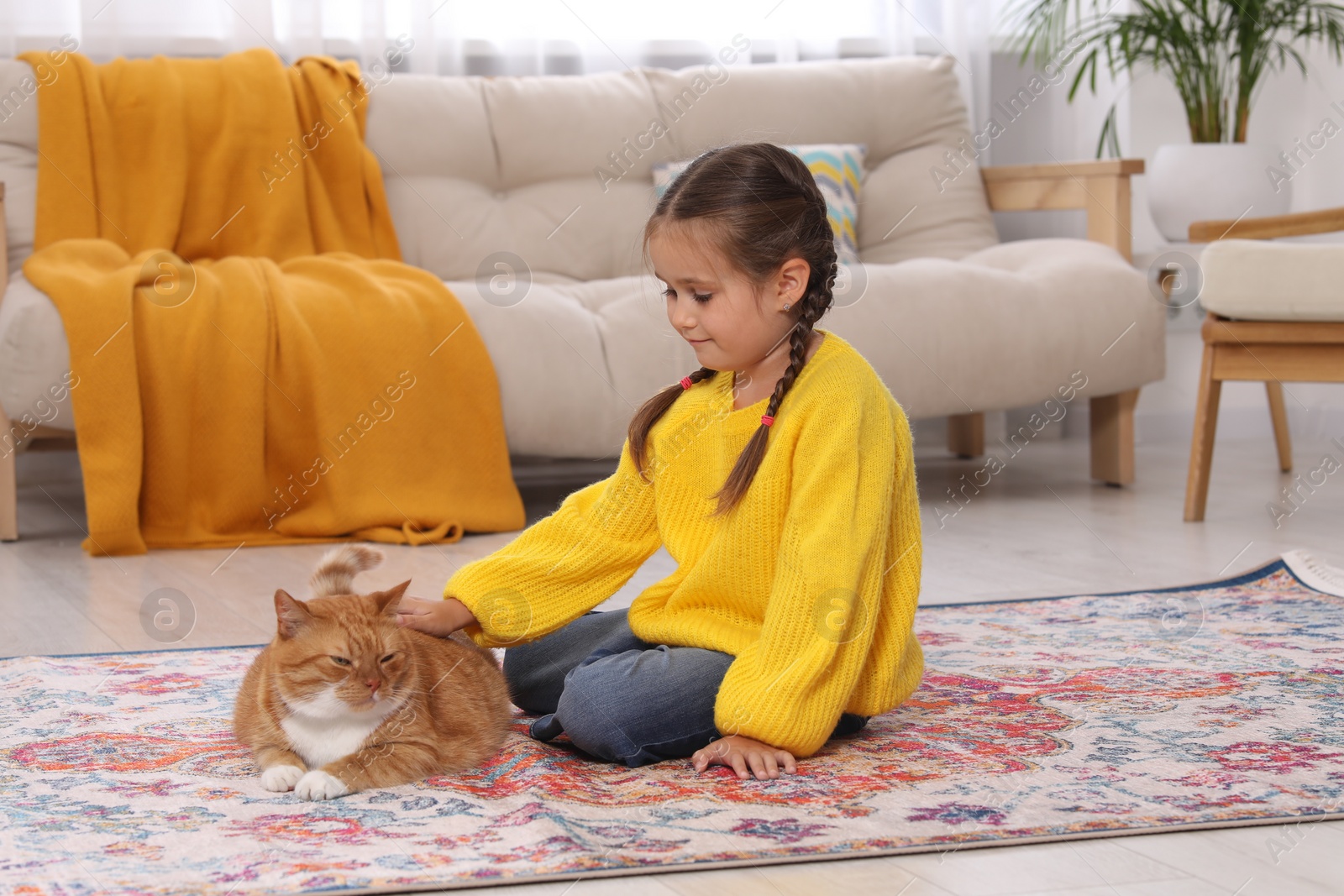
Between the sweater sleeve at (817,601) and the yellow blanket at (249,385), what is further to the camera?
the yellow blanket at (249,385)

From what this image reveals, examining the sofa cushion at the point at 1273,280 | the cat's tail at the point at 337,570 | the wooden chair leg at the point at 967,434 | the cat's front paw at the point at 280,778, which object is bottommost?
the wooden chair leg at the point at 967,434

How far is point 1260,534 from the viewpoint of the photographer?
235cm

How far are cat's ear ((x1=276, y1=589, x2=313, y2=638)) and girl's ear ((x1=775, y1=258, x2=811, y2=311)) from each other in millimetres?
482

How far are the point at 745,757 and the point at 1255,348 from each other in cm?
165

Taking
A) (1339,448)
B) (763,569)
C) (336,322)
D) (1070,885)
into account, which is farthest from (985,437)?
(1070,885)

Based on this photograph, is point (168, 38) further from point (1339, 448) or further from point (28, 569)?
point (1339, 448)

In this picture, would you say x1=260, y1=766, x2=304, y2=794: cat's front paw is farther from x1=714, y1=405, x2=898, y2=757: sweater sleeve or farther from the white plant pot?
the white plant pot

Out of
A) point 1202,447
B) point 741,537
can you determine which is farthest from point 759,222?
point 1202,447

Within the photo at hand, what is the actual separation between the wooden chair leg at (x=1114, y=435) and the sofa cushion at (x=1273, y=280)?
542mm

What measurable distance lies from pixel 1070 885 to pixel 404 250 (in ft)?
8.06

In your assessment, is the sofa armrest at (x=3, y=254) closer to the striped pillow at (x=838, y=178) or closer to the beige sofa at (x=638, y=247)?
the beige sofa at (x=638, y=247)

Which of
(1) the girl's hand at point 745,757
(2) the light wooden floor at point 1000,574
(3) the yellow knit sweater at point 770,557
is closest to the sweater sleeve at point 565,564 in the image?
(3) the yellow knit sweater at point 770,557

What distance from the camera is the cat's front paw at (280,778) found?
1.10 m

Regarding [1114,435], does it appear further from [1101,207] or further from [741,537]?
[741,537]
